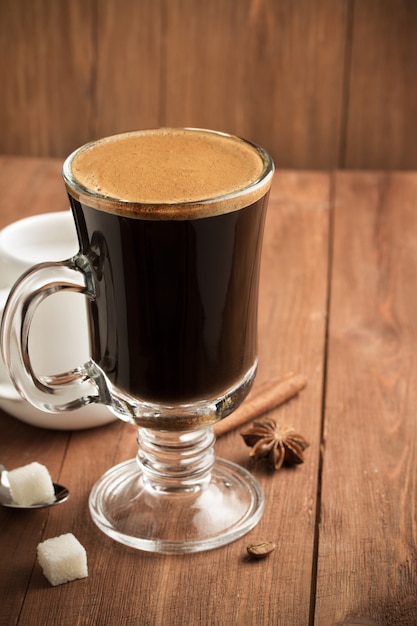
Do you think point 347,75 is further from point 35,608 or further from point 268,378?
point 35,608

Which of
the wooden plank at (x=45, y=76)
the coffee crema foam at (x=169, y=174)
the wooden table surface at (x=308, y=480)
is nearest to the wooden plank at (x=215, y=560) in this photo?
the wooden table surface at (x=308, y=480)

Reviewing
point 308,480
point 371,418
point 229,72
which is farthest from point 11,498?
point 229,72

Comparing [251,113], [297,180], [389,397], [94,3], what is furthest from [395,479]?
[94,3]

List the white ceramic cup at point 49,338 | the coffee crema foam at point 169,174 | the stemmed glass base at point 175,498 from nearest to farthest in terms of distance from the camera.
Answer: the coffee crema foam at point 169,174 < the stemmed glass base at point 175,498 < the white ceramic cup at point 49,338

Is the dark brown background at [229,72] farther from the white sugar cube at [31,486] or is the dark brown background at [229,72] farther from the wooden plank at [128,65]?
the white sugar cube at [31,486]

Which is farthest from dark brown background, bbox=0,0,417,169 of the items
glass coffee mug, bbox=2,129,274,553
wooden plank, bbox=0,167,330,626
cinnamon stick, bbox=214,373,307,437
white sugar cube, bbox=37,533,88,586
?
white sugar cube, bbox=37,533,88,586

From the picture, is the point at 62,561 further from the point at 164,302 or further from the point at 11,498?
the point at 164,302

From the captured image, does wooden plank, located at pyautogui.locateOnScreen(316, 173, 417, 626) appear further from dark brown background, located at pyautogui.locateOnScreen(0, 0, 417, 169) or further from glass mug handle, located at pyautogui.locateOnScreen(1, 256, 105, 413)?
dark brown background, located at pyautogui.locateOnScreen(0, 0, 417, 169)
